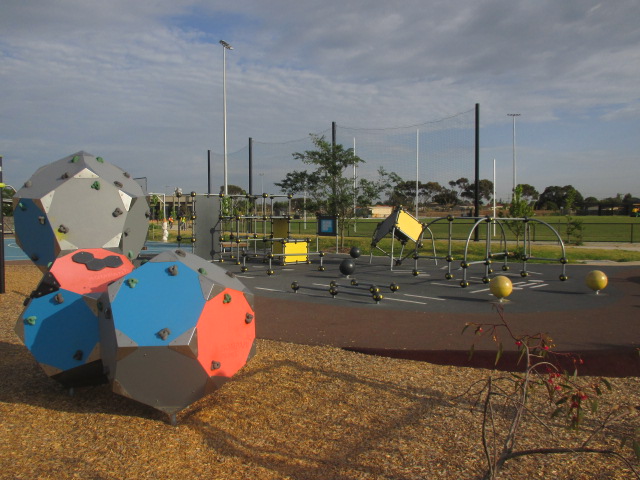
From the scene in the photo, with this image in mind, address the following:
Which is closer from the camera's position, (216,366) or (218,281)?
(216,366)

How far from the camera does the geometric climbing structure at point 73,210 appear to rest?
6.62m

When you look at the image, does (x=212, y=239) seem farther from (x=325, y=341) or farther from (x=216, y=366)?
(x=216, y=366)

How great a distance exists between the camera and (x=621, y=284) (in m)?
12.9

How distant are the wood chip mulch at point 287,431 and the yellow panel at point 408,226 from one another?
990 centimetres

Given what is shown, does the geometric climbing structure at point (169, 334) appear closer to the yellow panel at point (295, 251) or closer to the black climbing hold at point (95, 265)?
the black climbing hold at point (95, 265)

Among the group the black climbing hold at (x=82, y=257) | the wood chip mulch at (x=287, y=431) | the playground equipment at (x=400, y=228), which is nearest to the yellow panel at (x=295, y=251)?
the playground equipment at (x=400, y=228)

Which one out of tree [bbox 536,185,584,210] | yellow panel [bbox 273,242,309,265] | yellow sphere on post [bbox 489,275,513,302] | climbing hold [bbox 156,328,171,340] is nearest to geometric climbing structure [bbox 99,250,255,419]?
climbing hold [bbox 156,328,171,340]

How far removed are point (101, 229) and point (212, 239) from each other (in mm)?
11713

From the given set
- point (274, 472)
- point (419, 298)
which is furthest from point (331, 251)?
point (274, 472)

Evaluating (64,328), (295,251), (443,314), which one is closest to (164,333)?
(64,328)

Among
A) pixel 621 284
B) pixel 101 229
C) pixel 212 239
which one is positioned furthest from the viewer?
pixel 212 239

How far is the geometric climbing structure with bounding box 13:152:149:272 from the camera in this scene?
662 cm

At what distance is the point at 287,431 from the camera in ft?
13.7

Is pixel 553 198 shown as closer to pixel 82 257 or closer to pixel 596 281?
pixel 596 281
